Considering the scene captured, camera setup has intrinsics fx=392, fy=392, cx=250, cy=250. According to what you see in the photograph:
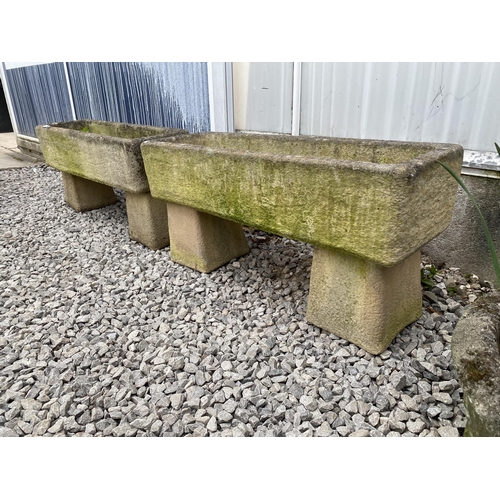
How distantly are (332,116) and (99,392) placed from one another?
229 centimetres

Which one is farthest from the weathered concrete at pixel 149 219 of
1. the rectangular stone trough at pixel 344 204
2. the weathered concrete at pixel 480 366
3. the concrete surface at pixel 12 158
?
the concrete surface at pixel 12 158

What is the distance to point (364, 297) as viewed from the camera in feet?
5.61

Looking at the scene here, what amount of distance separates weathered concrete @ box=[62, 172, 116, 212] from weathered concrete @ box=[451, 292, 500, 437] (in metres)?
3.30

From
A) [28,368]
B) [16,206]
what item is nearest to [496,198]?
[28,368]

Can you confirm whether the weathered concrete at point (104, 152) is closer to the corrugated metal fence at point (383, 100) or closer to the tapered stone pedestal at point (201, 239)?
the tapered stone pedestal at point (201, 239)

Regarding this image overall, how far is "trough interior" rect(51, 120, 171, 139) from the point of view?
3164 mm

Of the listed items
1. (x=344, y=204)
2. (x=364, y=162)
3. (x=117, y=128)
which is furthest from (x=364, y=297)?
(x=117, y=128)

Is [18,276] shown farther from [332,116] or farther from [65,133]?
[332,116]

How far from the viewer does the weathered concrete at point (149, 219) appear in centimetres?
276

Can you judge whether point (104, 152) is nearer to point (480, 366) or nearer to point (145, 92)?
point (145, 92)

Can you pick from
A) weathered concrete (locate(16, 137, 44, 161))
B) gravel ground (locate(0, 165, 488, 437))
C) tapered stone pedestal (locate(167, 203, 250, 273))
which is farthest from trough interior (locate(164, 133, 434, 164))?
weathered concrete (locate(16, 137, 44, 161))

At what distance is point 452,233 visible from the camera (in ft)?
7.97

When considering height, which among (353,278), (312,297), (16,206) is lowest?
(16,206)

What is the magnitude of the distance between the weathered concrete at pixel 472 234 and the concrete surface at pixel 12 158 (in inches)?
225
